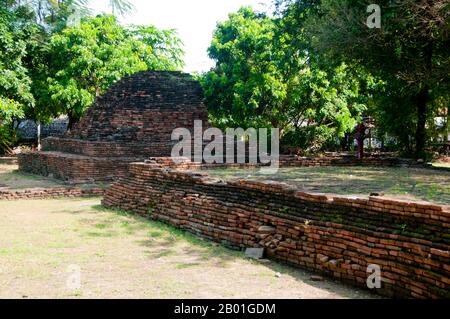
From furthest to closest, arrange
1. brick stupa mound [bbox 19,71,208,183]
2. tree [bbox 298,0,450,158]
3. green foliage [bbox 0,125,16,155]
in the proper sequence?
1. green foliage [bbox 0,125,16,155]
2. brick stupa mound [bbox 19,71,208,183]
3. tree [bbox 298,0,450,158]

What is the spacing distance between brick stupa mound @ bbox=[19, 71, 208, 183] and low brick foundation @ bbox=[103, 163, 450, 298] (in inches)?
225

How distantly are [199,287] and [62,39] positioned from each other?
1601 cm

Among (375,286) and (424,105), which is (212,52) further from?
(375,286)

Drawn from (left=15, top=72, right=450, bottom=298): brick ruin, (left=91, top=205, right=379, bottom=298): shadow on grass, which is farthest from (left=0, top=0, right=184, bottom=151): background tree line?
(left=91, top=205, right=379, bottom=298): shadow on grass

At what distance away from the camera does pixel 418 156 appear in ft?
45.0

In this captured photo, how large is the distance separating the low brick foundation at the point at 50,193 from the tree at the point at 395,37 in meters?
6.25

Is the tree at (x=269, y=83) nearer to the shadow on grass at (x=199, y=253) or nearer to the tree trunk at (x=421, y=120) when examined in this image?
the tree trunk at (x=421, y=120)

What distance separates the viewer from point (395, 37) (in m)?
10.2

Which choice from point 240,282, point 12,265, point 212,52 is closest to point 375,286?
point 240,282

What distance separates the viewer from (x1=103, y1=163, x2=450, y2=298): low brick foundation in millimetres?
4320

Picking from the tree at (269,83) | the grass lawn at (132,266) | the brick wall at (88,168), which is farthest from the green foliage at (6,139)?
the grass lawn at (132,266)

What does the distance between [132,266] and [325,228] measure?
86.1 inches

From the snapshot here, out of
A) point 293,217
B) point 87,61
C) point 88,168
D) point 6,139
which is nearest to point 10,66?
point 87,61

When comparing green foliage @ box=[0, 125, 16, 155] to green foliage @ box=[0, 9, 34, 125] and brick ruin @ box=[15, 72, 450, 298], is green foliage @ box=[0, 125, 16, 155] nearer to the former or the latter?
green foliage @ box=[0, 9, 34, 125]
